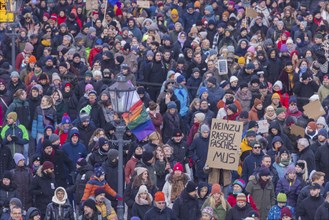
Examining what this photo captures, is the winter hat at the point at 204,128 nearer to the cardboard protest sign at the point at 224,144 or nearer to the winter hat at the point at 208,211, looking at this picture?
the cardboard protest sign at the point at 224,144

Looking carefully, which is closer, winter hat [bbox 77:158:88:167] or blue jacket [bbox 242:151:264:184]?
winter hat [bbox 77:158:88:167]

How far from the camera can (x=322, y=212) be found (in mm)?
27500

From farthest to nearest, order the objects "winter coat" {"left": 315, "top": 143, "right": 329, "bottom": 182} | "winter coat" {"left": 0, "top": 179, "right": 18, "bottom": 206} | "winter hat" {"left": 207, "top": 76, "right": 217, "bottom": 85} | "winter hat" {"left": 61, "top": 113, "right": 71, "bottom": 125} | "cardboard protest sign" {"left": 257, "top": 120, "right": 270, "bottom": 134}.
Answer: "winter hat" {"left": 207, "top": 76, "right": 217, "bottom": 85} < "winter hat" {"left": 61, "top": 113, "right": 71, "bottom": 125} < "cardboard protest sign" {"left": 257, "top": 120, "right": 270, "bottom": 134} < "winter coat" {"left": 315, "top": 143, "right": 329, "bottom": 182} < "winter coat" {"left": 0, "top": 179, "right": 18, "bottom": 206}

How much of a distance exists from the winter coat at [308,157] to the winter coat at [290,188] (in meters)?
1.20

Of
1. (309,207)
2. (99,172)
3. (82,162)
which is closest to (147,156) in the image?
(82,162)

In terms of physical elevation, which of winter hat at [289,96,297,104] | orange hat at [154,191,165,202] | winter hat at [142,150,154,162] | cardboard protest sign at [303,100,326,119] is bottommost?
orange hat at [154,191,165,202]

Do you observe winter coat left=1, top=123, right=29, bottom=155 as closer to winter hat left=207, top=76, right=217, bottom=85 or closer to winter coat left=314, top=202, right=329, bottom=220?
winter hat left=207, top=76, right=217, bottom=85

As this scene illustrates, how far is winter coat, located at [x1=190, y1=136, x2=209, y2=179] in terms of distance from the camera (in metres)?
31.3

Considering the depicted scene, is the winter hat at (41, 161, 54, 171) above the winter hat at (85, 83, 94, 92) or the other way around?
the other way around

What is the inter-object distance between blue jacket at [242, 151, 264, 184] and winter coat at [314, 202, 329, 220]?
2815 millimetres

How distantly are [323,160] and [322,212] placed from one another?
344 cm

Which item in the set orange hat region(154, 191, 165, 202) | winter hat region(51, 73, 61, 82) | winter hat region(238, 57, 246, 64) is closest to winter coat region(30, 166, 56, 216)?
orange hat region(154, 191, 165, 202)

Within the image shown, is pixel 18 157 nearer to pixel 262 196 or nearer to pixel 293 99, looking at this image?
pixel 262 196

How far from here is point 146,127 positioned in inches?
1194
